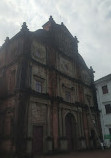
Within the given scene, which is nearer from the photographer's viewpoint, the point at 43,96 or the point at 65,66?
the point at 43,96

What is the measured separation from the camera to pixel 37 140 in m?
16.0

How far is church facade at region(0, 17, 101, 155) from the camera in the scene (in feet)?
51.0

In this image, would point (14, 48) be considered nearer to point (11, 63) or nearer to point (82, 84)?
point (11, 63)

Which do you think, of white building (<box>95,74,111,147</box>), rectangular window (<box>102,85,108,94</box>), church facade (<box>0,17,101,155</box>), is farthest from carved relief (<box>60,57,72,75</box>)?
rectangular window (<box>102,85,108,94</box>)

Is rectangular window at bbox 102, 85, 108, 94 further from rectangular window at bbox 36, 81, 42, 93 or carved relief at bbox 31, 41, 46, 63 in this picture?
rectangular window at bbox 36, 81, 42, 93

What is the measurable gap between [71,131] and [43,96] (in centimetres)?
665

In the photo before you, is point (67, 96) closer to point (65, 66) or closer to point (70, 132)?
point (65, 66)

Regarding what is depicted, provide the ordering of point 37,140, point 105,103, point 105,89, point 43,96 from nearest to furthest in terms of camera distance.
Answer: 1. point 37,140
2. point 43,96
3. point 105,103
4. point 105,89

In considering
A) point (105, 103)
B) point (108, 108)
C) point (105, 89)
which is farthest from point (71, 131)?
point (105, 89)

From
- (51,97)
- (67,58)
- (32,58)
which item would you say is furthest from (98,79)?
(32,58)

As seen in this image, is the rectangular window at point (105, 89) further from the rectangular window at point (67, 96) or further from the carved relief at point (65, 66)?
the rectangular window at point (67, 96)

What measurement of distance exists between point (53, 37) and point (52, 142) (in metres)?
14.2

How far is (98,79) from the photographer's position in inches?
1118

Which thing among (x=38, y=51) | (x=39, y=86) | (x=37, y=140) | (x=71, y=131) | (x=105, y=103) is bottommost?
(x=37, y=140)
